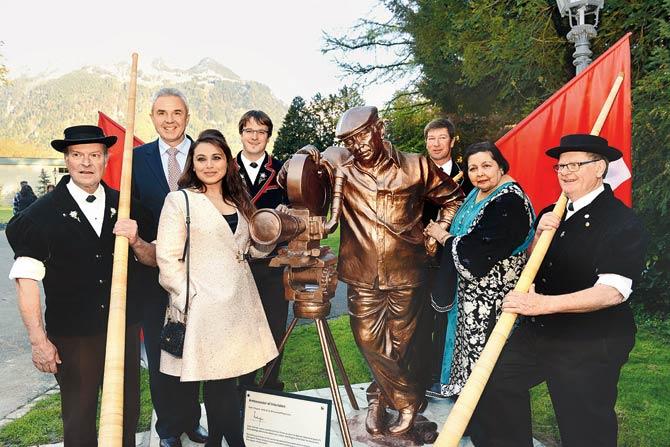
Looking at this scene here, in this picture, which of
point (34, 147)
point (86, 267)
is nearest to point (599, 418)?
point (86, 267)

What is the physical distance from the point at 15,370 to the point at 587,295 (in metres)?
6.10

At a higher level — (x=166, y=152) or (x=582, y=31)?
(x=582, y=31)

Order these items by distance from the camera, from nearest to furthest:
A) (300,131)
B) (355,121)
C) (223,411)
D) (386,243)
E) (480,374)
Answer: (480,374), (223,411), (355,121), (386,243), (300,131)

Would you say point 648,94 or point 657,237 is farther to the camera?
point 657,237

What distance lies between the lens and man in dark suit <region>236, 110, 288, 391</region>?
372 centimetres

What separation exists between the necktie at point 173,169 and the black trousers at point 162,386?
0.76 m

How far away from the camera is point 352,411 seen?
3959mm

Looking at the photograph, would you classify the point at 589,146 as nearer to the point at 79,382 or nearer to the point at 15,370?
the point at 79,382


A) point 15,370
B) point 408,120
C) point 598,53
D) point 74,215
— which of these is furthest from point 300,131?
point 74,215

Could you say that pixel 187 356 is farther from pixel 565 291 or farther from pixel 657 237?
pixel 657 237

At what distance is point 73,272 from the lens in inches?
99.5

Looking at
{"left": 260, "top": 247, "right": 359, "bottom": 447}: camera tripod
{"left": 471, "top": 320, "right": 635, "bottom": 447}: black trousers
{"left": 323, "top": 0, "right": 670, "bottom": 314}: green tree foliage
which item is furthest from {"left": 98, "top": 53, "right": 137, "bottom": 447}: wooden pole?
{"left": 323, "top": 0, "right": 670, "bottom": 314}: green tree foliage

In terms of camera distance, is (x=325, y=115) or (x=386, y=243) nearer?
(x=386, y=243)

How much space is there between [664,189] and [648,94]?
48.3 inches
